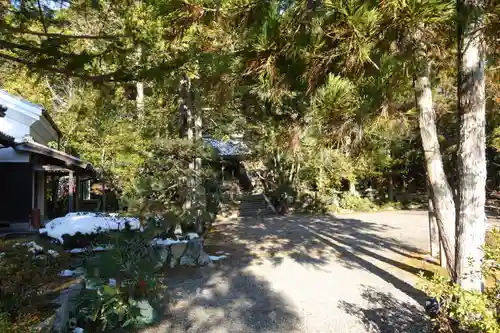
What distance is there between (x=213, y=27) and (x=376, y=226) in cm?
1078

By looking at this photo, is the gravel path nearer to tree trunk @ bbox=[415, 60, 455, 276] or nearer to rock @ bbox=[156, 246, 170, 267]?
rock @ bbox=[156, 246, 170, 267]

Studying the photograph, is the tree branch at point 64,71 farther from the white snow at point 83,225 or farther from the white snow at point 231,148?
the white snow at point 231,148

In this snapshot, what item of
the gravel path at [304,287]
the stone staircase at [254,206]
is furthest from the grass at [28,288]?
the stone staircase at [254,206]

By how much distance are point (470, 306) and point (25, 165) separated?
40.5ft

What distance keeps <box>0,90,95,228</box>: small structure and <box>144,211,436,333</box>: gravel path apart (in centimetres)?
530

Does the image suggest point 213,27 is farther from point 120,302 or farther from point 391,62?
point 120,302

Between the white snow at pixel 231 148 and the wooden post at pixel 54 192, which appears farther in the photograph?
the white snow at pixel 231 148

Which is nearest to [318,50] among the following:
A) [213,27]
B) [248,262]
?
[213,27]

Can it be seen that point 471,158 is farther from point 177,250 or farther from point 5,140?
point 5,140

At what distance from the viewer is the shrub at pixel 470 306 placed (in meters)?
2.83

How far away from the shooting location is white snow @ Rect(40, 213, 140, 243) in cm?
861

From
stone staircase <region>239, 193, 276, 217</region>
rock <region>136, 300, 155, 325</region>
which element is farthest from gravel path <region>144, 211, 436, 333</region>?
stone staircase <region>239, 193, 276, 217</region>

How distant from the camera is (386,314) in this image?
4617 millimetres

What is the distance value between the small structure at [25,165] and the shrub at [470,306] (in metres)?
10.3
